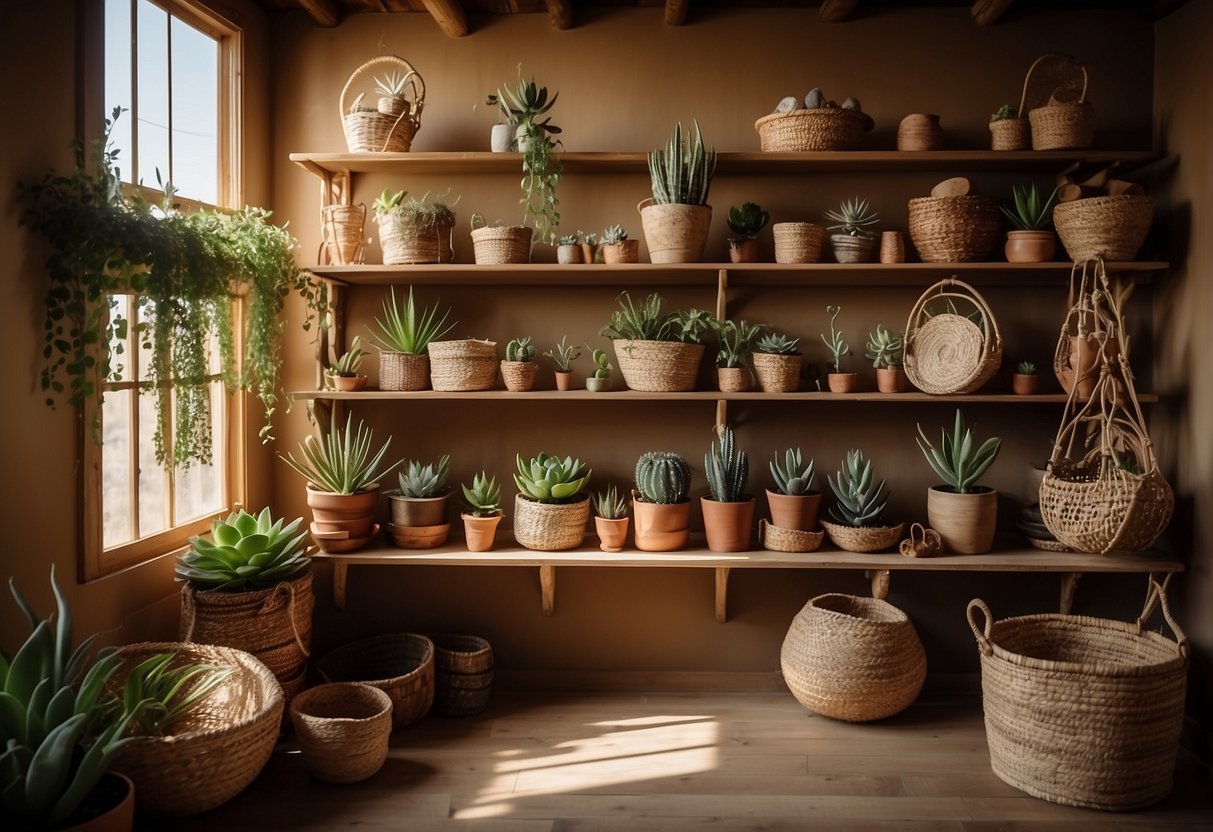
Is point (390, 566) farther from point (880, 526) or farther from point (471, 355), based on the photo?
point (880, 526)

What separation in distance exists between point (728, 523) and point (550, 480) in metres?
0.68

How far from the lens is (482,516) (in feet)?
10.6

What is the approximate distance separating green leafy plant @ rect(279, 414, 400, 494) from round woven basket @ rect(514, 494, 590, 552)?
0.54 m

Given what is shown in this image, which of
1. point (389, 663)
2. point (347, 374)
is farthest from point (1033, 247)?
point (389, 663)

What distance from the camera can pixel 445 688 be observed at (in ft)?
10.6

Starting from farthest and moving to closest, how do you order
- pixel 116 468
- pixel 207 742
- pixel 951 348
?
pixel 951 348 → pixel 116 468 → pixel 207 742

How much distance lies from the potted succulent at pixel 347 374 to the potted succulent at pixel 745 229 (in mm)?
1508

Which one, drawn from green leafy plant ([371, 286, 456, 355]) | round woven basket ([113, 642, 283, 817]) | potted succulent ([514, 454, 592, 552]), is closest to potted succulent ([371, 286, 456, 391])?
green leafy plant ([371, 286, 456, 355])

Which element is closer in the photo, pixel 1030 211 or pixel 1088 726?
pixel 1088 726

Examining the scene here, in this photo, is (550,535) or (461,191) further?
(461,191)

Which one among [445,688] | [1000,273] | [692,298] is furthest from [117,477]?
A: [1000,273]

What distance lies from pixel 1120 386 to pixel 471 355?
2346mm

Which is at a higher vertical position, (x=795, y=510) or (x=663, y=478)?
(x=663, y=478)

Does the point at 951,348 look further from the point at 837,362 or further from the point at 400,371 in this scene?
the point at 400,371
